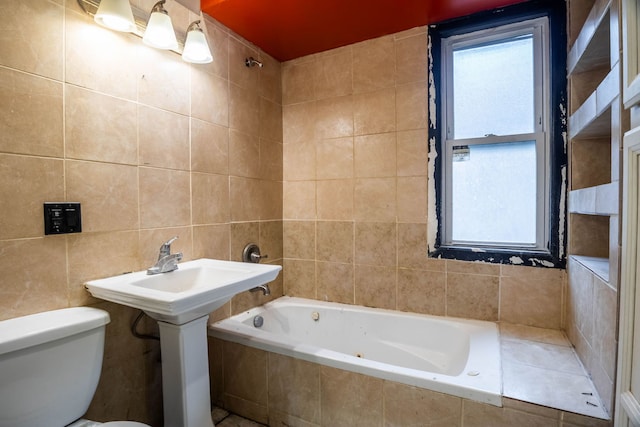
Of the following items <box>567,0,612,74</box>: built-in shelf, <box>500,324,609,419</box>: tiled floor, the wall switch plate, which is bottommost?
<box>500,324,609,419</box>: tiled floor

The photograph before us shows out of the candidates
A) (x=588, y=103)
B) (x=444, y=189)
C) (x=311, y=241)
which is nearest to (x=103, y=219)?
(x=311, y=241)

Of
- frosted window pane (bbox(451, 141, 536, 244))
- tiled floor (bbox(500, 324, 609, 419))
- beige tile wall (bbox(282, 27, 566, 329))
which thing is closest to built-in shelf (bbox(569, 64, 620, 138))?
frosted window pane (bbox(451, 141, 536, 244))

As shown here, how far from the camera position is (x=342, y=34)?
206 centimetres

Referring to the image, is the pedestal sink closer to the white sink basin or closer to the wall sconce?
the white sink basin

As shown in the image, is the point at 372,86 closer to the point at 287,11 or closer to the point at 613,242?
the point at 287,11

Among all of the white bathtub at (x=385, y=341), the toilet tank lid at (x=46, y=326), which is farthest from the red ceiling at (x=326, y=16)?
the white bathtub at (x=385, y=341)

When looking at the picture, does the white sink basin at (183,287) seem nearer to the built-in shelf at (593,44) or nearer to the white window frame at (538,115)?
the white window frame at (538,115)

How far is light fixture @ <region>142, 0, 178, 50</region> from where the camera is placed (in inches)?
54.7

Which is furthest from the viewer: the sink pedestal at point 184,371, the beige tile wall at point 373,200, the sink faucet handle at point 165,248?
the beige tile wall at point 373,200

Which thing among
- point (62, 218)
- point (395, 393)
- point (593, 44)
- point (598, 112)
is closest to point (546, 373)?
point (395, 393)

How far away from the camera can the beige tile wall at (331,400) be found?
1.15m

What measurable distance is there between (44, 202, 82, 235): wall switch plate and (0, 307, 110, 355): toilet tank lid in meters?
0.31

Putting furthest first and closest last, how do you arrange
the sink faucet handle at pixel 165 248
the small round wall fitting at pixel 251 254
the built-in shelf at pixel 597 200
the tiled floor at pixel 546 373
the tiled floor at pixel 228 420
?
1. the small round wall fitting at pixel 251 254
2. the tiled floor at pixel 228 420
3. the sink faucet handle at pixel 165 248
4. the tiled floor at pixel 546 373
5. the built-in shelf at pixel 597 200

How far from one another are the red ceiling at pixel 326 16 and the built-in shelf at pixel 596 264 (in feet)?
4.75
